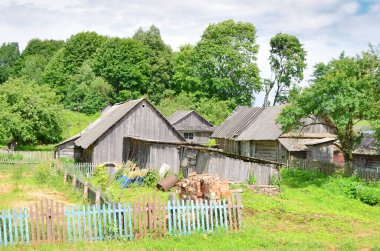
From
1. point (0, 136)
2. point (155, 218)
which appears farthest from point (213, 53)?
point (155, 218)

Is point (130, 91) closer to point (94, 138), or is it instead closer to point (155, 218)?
point (94, 138)

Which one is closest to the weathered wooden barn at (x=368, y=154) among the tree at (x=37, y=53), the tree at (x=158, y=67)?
the tree at (x=158, y=67)

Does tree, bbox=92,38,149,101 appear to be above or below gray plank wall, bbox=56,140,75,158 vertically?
above

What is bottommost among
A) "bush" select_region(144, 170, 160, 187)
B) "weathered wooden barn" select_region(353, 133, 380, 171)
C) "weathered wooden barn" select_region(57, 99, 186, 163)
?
"bush" select_region(144, 170, 160, 187)

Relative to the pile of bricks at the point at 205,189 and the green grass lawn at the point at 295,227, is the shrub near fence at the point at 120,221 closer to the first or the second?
the green grass lawn at the point at 295,227

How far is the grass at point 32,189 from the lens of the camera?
20.7 meters

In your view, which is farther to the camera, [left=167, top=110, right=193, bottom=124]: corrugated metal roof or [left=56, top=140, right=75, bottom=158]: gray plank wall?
[left=167, top=110, right=193, bottom=124]: corrugated metal roof

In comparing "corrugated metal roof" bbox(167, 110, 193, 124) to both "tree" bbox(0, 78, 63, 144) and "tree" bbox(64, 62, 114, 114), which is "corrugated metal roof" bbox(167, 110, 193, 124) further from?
"tree" bbox(64, 62, 114, 114)

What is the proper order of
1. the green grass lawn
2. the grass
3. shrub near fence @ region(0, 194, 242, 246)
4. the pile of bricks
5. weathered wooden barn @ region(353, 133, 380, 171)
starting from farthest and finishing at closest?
weathered wooden barn @ region(353, 133, 380, 171) → the grass → the pile of bricks → shrub near fence @ region(0, 194, 242, 246) → the green grass lawn

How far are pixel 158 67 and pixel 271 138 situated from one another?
3986 centimetres

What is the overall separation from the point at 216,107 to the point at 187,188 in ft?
139

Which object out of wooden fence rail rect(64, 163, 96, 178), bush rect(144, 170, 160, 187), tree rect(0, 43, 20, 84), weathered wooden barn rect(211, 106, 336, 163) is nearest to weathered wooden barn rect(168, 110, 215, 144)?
weathered wooden barn rect(211, 106, 336, 163)

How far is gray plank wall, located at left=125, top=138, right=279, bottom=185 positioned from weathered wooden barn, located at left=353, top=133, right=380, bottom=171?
8192 mm

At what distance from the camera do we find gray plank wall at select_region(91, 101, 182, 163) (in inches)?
1234
